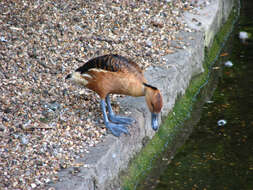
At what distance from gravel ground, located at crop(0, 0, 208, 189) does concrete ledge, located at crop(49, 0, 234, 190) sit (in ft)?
0.39

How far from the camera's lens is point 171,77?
5141 mm

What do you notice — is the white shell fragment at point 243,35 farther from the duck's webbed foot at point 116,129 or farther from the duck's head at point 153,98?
the duck's webbed foot at point 116,129

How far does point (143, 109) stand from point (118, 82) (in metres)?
0.57

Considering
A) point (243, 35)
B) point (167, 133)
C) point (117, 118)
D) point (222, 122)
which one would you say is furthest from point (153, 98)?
point (243, 35)

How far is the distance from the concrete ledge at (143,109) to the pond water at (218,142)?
0.31 meters

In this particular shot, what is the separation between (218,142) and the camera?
4.90 meters

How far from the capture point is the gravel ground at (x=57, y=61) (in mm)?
3811

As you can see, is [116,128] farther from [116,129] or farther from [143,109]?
[143,109]

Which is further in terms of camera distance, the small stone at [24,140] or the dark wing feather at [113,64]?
the dark wing feather at [113,64]

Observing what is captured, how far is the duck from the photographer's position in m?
4.07

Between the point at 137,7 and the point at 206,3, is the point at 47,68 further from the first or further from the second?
Result: the point at 206,3

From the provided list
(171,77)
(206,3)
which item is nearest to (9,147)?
(171,77)

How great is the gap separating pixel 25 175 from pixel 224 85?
3.26 metres

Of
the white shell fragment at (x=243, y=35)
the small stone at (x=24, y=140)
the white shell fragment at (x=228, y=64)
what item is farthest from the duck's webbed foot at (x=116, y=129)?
the white shell fragment at (x=243, y=35)
